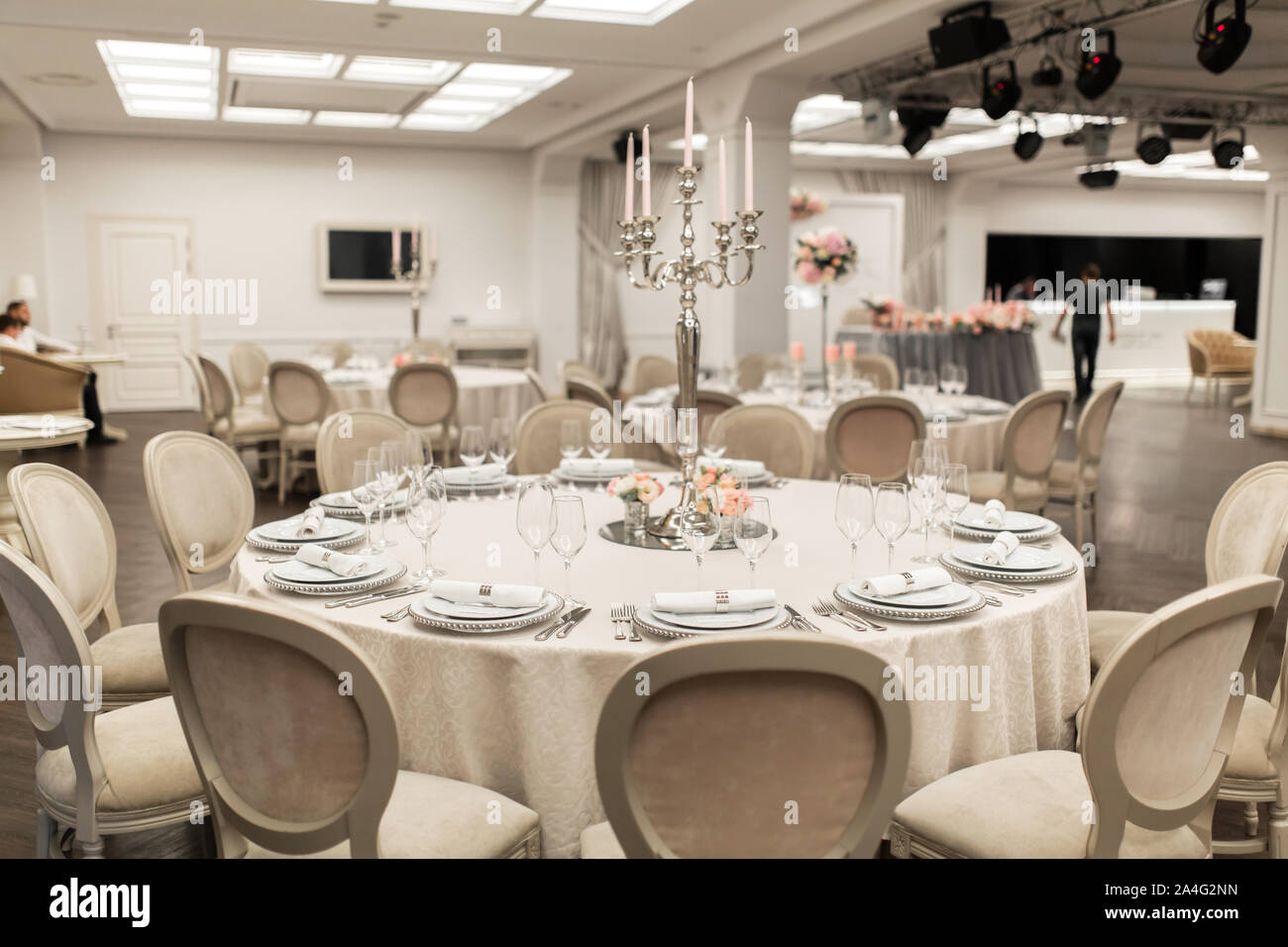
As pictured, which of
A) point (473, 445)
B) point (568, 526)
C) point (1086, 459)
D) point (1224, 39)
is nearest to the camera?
point (568, 526)

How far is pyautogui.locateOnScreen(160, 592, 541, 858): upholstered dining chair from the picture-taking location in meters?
1.63

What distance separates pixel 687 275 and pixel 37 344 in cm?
872

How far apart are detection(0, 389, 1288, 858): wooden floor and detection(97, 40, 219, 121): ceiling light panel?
123 inches

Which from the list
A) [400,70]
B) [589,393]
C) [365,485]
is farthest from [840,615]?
[400,70]

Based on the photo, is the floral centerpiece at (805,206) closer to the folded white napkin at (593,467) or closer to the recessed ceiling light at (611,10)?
the recessed ceiling light at (611,10)

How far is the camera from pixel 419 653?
2.06m

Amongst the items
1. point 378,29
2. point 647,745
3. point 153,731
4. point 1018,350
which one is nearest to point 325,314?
point 378,29

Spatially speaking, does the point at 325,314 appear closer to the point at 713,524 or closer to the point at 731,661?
the point at 713,524

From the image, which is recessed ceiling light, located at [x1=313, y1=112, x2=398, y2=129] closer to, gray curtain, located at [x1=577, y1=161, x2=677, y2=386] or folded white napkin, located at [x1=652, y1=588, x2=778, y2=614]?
gray curtain, located at [x1=577, y1=161, x2=677, y2=386]

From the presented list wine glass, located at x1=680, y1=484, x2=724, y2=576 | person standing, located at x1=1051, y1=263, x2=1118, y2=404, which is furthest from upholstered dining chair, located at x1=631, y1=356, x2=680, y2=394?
person standing, located at x1=1051, y1=263, x2=1118, y2=404

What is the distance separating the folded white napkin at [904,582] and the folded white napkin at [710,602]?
227mm

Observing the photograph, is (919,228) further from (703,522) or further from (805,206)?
(703,522)

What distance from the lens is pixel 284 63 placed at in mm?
8859
